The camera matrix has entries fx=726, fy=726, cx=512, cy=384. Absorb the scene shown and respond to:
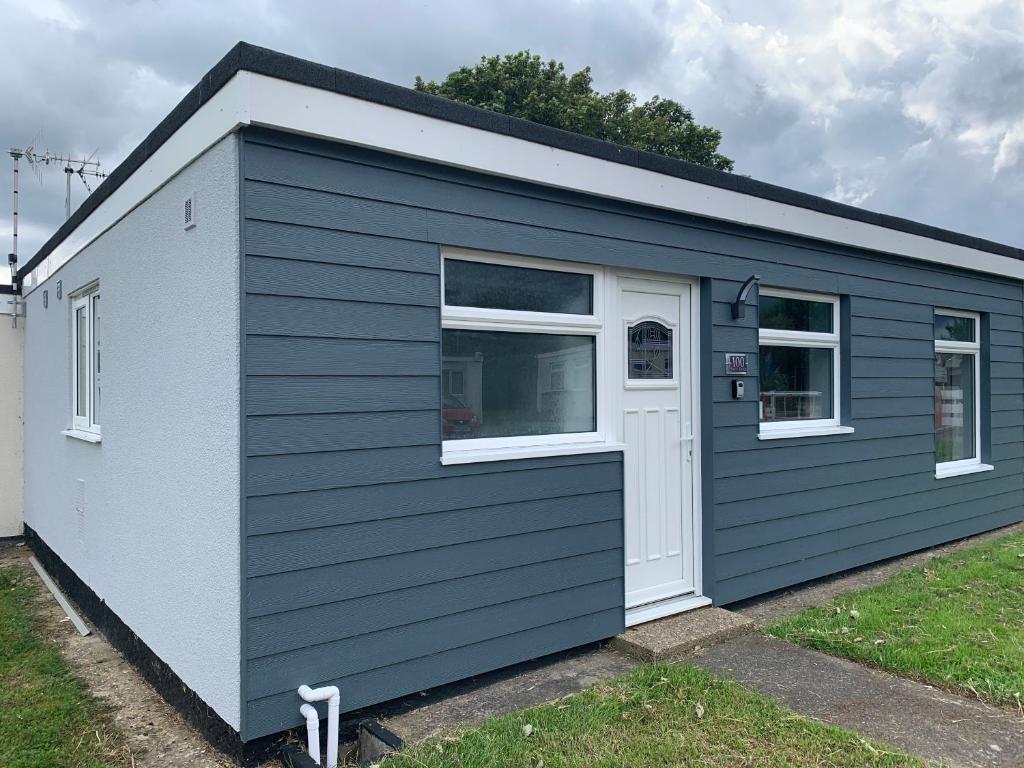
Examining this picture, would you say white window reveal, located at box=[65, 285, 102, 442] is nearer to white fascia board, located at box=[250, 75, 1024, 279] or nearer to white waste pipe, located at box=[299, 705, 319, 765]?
white fascia board, located at box=[250, 75, 1024, 279]

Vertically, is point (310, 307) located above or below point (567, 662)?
above

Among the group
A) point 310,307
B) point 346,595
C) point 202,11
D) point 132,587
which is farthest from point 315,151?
point 202,11

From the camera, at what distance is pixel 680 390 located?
187 inches

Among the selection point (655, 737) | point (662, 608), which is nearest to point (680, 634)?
point (662, 608)

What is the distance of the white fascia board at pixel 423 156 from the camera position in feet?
9.62

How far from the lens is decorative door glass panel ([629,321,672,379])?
4.49 meters

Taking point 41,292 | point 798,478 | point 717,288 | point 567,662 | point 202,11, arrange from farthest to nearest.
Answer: point 41,292, point 202,11, point 798,478, point 717,288, point 567,662

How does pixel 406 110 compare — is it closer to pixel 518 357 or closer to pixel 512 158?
pixel 512 158

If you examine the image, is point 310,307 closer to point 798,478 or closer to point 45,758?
point 45,758

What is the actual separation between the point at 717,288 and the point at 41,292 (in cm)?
614

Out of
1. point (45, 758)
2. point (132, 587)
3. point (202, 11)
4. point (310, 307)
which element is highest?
point (202, 11)

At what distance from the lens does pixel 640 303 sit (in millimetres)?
4508

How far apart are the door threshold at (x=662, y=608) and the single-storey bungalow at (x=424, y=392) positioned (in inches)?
1.1

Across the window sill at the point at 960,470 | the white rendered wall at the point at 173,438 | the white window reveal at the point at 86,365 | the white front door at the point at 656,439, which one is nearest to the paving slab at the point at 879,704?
the white front door at the point at 656,439
